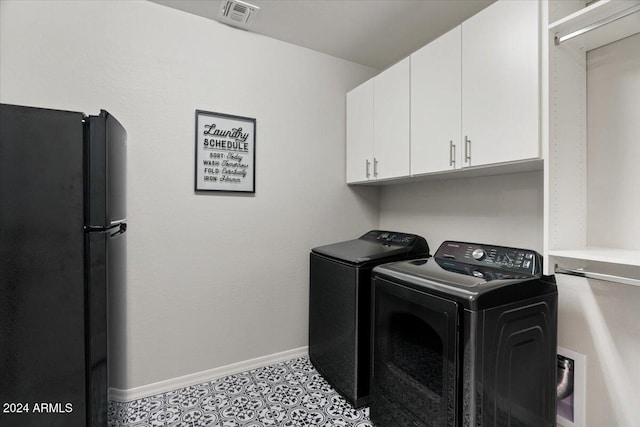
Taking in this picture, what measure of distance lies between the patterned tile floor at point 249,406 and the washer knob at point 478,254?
42.5 inches

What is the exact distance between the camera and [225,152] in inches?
84.7

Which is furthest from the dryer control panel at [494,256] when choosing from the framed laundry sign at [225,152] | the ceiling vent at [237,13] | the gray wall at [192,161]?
the ceiling vent at [237,13]

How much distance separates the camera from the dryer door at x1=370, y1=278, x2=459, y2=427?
4.04ft

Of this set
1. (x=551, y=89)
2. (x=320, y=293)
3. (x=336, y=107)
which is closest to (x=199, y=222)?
(x=320, y=293)

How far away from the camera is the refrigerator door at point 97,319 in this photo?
1157 mm

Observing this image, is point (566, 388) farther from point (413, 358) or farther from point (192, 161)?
point (192, 161)

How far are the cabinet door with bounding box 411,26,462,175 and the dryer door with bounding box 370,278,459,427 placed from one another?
0.78m

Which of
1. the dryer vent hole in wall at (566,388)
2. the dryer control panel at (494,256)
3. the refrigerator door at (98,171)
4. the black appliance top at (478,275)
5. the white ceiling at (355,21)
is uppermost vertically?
the white ceiling at (355,21)

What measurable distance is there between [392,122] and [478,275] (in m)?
1.16

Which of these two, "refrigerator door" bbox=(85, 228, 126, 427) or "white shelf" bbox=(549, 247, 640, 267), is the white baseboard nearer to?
"refrigerator door" bbox=(85, 228, 126, 427)

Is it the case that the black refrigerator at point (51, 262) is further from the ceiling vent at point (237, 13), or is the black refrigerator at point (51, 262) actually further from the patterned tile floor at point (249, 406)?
the ceiling vent at point (237, 13)

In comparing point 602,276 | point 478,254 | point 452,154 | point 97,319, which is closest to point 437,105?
point 452,154

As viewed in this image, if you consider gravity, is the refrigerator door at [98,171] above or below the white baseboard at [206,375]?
above

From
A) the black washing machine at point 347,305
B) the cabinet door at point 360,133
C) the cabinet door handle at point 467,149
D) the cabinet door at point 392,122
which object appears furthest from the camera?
the cabinet door at point 360,133
